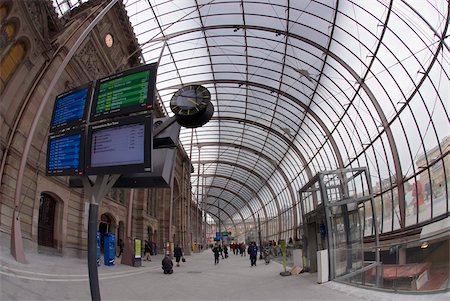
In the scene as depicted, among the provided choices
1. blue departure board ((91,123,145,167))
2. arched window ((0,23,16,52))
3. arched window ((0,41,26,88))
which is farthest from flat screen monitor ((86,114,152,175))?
arched window ((0,41,26,88))

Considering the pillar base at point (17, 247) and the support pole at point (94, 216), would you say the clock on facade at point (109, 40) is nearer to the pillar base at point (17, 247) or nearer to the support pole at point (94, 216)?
the pillar base at point (17, 247)

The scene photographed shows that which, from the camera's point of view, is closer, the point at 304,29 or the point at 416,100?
the point at 416,100

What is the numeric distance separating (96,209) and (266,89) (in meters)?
41.0

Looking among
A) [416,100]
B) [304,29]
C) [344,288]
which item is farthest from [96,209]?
[304,29]

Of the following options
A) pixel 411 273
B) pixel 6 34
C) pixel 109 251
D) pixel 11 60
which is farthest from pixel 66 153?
pixel 109 251

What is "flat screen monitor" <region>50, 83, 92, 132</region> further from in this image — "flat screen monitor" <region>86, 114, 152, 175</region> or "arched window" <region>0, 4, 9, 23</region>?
"arched window" <region>0, 4, 9, 23</region>

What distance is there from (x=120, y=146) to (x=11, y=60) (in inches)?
610

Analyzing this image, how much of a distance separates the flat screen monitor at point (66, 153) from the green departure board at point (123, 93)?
1.86 ft

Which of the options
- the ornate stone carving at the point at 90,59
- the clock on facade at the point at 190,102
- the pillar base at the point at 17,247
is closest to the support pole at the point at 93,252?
the clock on facade at the point at 190,102

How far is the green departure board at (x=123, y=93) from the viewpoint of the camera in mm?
6012

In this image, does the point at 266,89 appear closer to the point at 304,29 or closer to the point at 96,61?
the point at 304,29

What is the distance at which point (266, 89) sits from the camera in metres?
45.5

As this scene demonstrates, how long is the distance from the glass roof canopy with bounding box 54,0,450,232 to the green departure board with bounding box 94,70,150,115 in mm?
19874

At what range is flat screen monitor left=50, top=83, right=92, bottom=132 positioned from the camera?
6.53m
